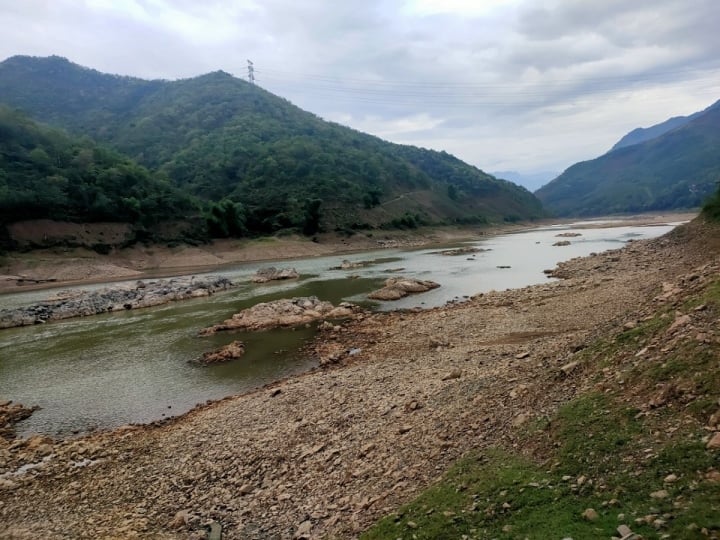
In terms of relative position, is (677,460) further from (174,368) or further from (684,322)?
(174,368)

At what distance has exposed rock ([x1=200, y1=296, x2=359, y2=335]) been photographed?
24.9 metres

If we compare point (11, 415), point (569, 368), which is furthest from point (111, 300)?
point (569, 368)

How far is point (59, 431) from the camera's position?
13.7 metres

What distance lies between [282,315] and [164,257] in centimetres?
4932

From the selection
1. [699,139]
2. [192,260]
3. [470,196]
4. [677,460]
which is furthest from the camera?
[699,139]

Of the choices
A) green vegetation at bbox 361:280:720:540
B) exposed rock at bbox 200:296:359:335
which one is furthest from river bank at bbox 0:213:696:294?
green vegetation at bbox 361:280:720:540

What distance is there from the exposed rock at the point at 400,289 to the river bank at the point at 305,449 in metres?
14.7

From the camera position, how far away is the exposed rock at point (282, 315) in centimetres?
2494

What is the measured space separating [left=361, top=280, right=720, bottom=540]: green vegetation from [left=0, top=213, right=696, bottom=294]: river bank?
55.7 meters

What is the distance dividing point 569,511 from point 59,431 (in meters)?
14.4

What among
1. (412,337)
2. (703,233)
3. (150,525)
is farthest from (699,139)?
(150,525)

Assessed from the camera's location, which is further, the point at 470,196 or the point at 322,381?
the point at 470,196

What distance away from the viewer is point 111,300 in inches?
1420

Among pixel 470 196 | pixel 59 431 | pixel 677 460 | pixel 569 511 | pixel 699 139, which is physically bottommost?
pixel 59 431
